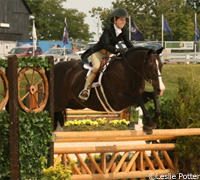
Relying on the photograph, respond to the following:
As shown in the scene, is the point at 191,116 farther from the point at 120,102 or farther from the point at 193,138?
the point at 120,102

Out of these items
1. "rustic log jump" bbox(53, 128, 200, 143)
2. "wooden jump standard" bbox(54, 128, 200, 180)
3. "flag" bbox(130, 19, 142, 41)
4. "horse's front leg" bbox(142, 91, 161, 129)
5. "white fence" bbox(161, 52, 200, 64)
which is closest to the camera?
Result: "rustic log jump" bbox(53, 128, 200, 143)

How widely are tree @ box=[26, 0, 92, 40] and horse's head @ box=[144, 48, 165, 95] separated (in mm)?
59920

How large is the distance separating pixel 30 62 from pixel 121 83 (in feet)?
6.35

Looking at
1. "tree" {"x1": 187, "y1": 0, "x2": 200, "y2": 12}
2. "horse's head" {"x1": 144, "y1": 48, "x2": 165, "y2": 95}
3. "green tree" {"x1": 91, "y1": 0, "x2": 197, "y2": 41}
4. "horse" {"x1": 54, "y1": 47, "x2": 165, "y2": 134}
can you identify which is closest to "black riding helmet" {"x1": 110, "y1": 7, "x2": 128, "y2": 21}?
"horse" {"x1": 54, "y1": 47, "x2": 165, "y2": 134}

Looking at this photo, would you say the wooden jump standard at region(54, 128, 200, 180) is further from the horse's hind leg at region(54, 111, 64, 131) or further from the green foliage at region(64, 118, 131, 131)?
the green foliage at region(64, 118, 131, 131)

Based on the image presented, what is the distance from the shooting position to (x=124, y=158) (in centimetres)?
596

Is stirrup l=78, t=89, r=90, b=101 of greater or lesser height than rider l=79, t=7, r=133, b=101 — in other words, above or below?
below

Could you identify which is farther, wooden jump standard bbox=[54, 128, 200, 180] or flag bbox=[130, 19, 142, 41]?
flag bbox=[130, 19, 142, 41]

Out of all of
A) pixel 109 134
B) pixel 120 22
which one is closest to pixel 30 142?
pixel 109 134

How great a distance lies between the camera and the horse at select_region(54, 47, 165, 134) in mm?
5934

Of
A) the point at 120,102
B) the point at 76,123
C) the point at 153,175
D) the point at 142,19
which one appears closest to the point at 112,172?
the point at 153,175

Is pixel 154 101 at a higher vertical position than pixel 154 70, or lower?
lower

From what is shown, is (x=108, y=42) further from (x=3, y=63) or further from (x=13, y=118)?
(x=13, y=118)

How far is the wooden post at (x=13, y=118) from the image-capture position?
4629 mm
